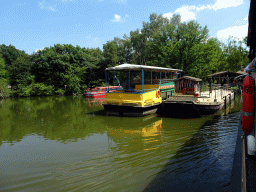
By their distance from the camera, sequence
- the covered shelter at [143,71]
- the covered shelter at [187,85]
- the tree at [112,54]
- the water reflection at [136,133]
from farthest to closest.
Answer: the tree at [112,54]
the covered shelter at [187,85]
the covered shelter at [143,71]
the water reflection at [136,133]

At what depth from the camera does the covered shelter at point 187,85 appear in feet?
52.4

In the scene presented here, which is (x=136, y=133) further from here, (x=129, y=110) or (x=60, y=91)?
(x=60, y=91)

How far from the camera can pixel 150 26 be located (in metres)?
40.0

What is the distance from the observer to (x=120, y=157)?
6.71m

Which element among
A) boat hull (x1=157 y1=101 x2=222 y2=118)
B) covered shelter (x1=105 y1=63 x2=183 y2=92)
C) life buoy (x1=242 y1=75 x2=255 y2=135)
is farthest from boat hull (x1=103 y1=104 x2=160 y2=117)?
life buoy (x1=242 y1=75 x2=255 y2=135)

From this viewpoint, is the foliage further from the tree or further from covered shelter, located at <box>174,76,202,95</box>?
covered shelter, located at <box>174,76,202,95</box>

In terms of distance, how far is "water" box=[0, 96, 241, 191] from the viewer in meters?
5.00

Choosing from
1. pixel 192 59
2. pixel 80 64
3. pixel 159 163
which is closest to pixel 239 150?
pixel 159 163

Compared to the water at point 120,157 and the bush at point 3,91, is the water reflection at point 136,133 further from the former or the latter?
the bush at point 3,91

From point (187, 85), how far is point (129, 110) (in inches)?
252

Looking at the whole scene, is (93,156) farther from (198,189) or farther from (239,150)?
(239,150)

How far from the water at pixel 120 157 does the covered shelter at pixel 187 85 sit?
5.26 m

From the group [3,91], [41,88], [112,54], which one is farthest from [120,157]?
[3,91]

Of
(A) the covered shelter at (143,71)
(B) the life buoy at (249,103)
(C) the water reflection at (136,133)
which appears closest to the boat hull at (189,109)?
→ (C) the water reflection at (136,133)
